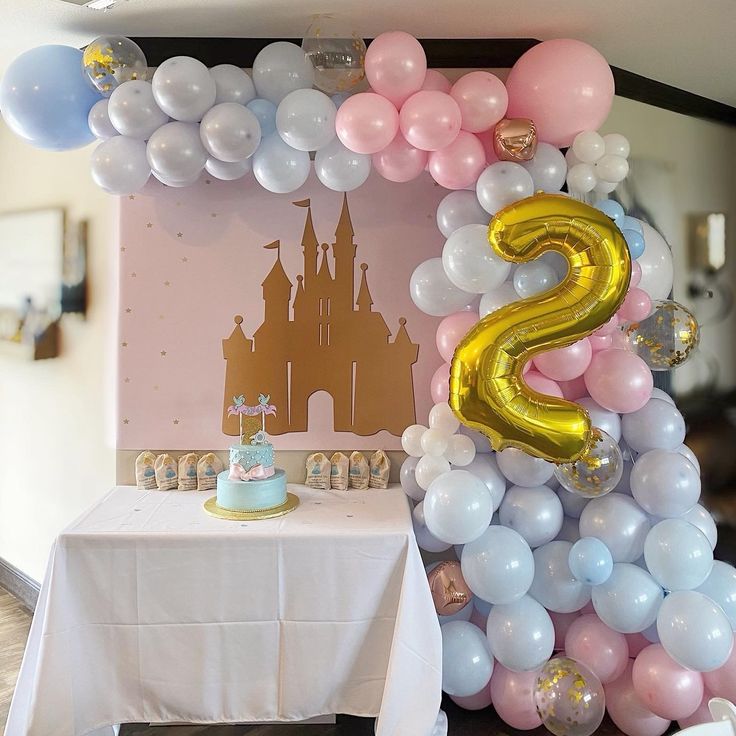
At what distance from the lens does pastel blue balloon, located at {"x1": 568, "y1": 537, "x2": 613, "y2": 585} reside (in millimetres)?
→ 1834

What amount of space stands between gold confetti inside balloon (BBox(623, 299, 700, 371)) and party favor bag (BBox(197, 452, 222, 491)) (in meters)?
1.52

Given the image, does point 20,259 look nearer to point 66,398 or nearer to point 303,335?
point 66,398

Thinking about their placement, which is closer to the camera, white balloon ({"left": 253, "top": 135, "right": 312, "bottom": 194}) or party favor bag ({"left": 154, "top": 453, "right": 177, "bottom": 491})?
white balloon ({"left": 253, "top": 135, "right": 312, "bottom": 194})

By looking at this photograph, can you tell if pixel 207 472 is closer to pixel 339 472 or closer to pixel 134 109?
pixel 339 472

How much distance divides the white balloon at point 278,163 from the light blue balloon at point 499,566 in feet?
4.24

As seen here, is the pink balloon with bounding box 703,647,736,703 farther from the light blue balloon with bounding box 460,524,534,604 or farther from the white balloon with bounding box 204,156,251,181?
the white balloon with bounding box 204,156,251,181

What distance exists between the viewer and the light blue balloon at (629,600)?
185 cm

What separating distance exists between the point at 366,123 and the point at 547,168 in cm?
59

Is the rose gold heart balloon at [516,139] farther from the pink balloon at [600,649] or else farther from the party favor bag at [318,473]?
the pink balloon at [600,649]

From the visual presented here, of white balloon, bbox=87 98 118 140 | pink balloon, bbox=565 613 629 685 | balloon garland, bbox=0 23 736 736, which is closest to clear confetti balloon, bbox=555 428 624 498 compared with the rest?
balloon garland, bbox=0 23 736 736

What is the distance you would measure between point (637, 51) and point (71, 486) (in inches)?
113

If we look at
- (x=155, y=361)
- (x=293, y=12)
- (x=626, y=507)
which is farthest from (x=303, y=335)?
(x=626, y=507)

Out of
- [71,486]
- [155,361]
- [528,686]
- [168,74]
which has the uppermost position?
[168,74]

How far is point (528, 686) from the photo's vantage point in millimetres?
1965
